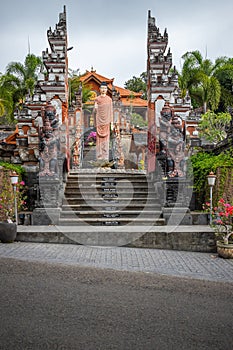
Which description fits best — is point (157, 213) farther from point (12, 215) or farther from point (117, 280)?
point (117, 280)

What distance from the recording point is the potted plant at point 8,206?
8.55m

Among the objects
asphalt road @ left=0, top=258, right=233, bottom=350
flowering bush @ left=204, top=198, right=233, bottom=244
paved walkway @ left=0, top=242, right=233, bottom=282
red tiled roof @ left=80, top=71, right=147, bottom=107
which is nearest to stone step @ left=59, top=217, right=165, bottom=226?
paved walkway @ left=0, top=242, right=233, bottom=282

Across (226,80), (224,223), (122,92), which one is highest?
(226,80)

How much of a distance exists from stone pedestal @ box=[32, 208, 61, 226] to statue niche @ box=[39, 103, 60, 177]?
0.96 meters

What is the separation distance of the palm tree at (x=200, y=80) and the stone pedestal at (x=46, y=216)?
21344mm

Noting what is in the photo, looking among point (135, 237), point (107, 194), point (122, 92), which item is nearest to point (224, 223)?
point (135, 237)

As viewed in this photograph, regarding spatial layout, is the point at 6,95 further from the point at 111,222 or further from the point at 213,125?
the point at 111,222

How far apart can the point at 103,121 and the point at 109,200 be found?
4736 mm

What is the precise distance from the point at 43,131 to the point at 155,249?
4.46 meters

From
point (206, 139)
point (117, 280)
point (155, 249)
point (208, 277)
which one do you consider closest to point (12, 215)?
point (155, 249)

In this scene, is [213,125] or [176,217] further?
[213,125]

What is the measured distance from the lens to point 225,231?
26.6ft

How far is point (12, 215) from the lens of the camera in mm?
9430

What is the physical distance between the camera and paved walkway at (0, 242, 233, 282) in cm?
657
